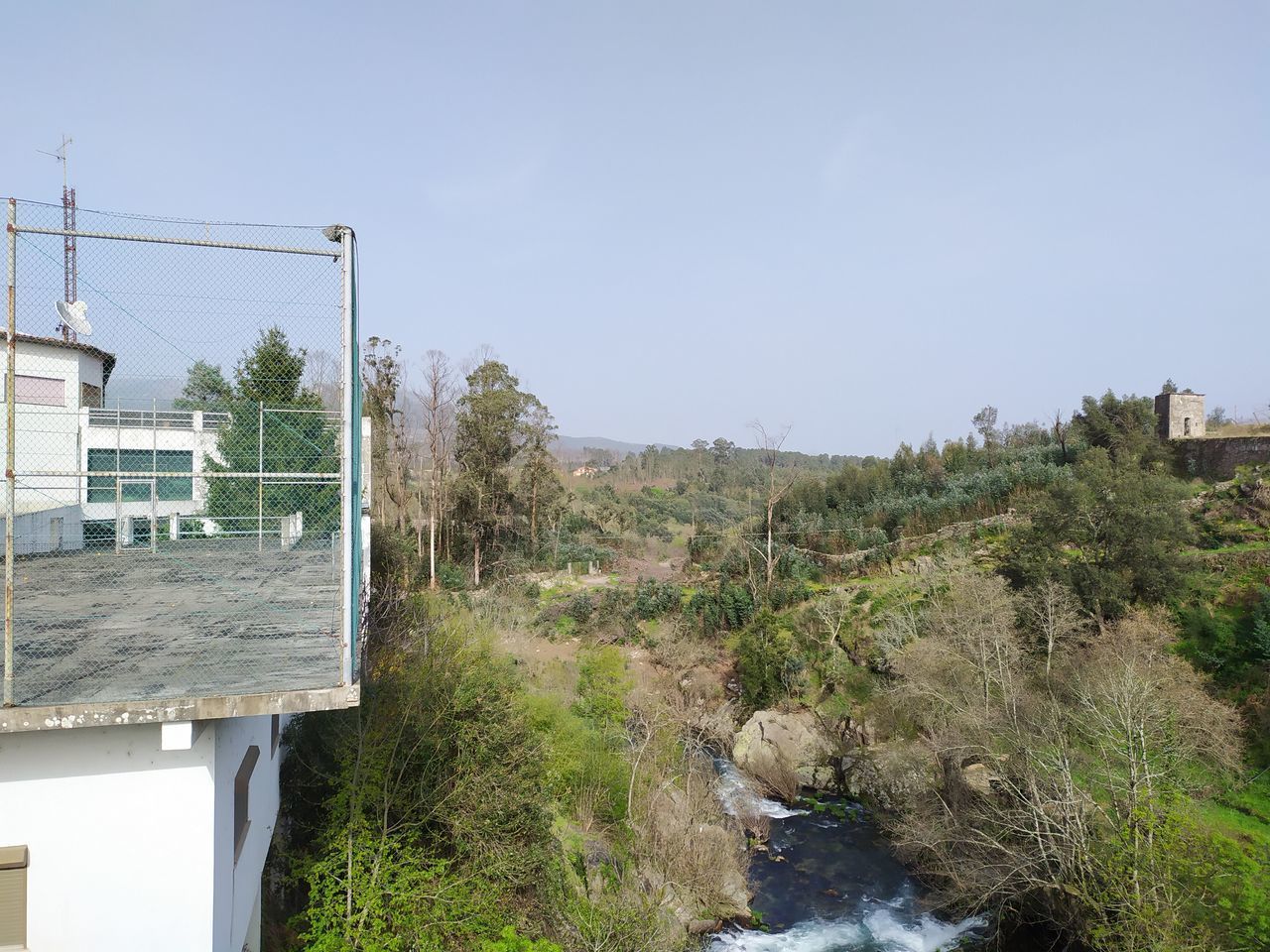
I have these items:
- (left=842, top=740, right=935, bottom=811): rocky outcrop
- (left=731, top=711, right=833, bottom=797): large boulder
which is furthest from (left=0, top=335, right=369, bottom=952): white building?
(left=731, top=711, right=833, bottom=797): large boulder

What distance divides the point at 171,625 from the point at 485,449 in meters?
25.4

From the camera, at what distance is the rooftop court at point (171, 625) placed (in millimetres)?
4066

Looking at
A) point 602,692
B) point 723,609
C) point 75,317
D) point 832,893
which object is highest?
point 75,317

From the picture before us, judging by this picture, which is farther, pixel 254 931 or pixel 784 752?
pixel 784 752

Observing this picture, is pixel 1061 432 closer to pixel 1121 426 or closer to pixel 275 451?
pixel 1121 426

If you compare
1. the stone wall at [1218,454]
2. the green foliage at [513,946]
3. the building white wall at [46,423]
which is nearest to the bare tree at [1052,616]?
the stone wall at [1218,454]

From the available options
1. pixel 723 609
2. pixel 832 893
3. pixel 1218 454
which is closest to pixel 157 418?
pixel 832 893

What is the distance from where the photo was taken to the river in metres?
12.8

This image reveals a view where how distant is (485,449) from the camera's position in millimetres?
30578

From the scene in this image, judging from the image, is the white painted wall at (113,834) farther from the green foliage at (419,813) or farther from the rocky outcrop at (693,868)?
the rocky outcrop at (693,868)

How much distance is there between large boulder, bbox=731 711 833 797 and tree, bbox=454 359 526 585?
13754 millimetres

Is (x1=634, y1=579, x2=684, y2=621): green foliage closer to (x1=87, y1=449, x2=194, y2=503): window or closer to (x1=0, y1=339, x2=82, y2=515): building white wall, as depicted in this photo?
(x1=87, y1=449, x2=194, y2=503): window

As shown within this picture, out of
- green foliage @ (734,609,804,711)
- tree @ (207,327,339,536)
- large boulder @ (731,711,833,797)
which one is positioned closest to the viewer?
Answer: tree @ (207,327,339,536)

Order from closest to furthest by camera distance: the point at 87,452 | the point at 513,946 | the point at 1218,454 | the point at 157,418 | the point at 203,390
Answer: the point at 203,390
the point at 157,418
the point at 87,452
the point at 513,946
the point at 1218,454
